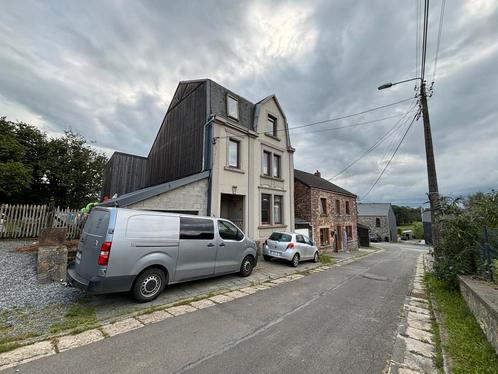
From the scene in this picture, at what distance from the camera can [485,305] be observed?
150 inches

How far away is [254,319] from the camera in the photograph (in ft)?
14.6

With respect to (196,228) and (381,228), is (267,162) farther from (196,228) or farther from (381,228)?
(381,228)

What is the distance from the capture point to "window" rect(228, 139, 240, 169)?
12.1m

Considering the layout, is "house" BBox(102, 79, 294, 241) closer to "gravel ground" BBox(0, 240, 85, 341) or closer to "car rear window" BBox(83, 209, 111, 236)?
"car rear window" BBox(83, 209, 111, 236)

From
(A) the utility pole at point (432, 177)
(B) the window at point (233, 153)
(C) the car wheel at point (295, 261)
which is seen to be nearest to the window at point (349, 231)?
(C) the car wheel at point (295, 261)

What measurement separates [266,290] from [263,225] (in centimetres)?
668

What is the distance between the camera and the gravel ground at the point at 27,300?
3775mm

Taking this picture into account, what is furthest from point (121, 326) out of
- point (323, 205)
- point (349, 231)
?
point (349, 231)

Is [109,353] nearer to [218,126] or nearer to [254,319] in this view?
[254,319]

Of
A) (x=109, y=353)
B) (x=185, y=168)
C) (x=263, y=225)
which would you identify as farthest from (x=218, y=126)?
(x=109, y=353)

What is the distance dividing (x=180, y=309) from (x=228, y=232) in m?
2.77

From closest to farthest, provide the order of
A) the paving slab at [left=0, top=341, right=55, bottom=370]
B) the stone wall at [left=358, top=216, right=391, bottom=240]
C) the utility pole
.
Answer: the paving slab at [left=0, top=341, right=55, bottom=370] < the utility pole < the stone wall at [left=358, top=216, right=391, bottom=240]

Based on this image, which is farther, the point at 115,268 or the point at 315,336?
the point at 115,268

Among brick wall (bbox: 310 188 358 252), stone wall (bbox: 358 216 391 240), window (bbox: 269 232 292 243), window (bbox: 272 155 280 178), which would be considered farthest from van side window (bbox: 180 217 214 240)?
stone wall (bbox: 358 216 391 240)
